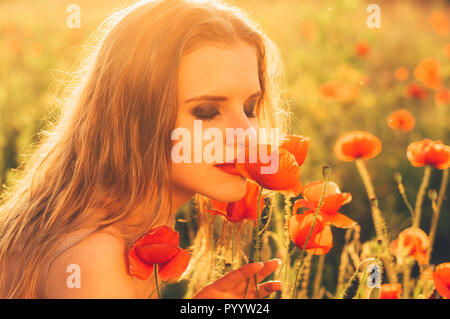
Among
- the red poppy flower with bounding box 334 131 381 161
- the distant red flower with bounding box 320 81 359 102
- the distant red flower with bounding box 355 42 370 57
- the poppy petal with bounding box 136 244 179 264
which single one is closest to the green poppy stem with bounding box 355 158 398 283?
the red poppy flower with bounding box 334 131 381 161

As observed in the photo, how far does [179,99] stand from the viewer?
1122 millimetres

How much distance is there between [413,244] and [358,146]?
276 millimetres

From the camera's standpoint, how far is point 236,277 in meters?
1.04

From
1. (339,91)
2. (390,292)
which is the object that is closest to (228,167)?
(390,292)

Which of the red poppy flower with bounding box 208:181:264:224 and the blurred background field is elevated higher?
the blurred background field

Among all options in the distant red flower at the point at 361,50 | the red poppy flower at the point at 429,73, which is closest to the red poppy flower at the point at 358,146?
the red poppy flower at the point at 429,73

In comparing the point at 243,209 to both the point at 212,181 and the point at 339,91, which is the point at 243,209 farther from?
the point at 339,91

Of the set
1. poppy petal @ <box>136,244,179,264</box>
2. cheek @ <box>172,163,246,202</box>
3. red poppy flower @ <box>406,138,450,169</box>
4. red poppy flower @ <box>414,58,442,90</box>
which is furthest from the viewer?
red poppy flower @ <box>414,58,442,90</box>

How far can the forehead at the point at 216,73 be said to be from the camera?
3.60 feet

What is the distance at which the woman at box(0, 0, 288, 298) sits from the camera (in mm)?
1058

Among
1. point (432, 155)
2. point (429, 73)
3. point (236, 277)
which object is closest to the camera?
point (236, 277)

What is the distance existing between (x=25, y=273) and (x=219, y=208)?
17.7 inches

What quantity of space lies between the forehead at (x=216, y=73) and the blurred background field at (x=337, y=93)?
0.45 meters

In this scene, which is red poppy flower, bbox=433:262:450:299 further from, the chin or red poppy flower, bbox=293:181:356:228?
the chin
